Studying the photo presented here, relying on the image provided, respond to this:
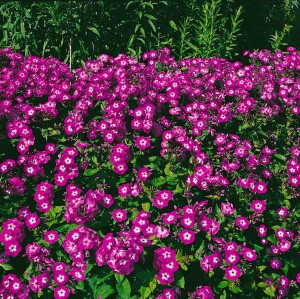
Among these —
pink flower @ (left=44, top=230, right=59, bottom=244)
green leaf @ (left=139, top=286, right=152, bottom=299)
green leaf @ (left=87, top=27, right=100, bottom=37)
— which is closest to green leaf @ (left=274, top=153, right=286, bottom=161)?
green leaf @ (left=139, top=286, right=152, bottom=299)

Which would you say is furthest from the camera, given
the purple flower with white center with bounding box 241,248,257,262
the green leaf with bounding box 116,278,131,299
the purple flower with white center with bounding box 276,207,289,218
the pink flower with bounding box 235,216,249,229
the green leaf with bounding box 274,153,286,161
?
the green leaf with bounding box 274,153,286,161

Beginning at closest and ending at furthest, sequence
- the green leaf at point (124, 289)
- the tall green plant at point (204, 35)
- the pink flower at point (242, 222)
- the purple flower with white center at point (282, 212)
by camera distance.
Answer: the green leaf at point (124, 289) → the pink flower at point (242, 222) → the purple flower with white center at point (282, 212) → the tall green plant at point (204, 35)

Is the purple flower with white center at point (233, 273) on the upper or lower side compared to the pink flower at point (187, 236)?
lower

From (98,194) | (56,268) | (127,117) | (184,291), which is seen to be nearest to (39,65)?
(127,117)

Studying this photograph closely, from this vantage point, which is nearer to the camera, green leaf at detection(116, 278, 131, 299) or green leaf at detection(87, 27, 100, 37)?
green leaf at detection(116, 278, 131, 299)

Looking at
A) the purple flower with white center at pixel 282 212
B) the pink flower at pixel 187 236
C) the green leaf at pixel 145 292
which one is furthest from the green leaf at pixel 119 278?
the purple flower with white center at pixel 282 212

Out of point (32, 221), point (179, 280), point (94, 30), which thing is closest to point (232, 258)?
point (179, 280)

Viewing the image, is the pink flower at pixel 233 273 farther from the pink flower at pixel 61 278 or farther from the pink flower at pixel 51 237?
the pink flower at pixel 51 237

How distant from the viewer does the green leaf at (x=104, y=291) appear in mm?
2561

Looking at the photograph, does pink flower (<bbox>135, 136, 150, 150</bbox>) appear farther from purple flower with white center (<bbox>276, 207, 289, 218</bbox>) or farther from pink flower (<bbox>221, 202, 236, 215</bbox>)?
purple flower with white center (<bbox>276, 207, 289, 218</bbox>)

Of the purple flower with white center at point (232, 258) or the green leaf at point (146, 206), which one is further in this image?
the green leaf at point (146, 206)

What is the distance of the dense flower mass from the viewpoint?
266 cm

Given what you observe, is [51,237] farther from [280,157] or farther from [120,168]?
[280,157]

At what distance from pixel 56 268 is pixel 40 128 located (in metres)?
1.51
